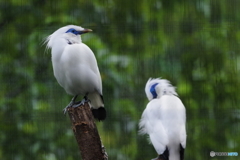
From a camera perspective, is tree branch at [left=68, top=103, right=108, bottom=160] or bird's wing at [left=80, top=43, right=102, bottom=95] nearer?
tree branch at [left=68, top=103, right=108, bottom=160]

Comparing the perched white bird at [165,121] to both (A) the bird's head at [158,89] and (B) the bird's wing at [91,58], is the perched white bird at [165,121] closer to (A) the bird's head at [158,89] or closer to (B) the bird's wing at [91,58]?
(A) the bird's head at [158,89]

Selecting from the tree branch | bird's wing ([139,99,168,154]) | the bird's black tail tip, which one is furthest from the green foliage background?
the tree branch

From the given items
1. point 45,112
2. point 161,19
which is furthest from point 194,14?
point 45,112

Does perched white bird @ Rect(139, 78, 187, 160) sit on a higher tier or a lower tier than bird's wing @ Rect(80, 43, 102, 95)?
lower

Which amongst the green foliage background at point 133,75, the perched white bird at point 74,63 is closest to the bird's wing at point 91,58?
the perched white bird at point 74,63

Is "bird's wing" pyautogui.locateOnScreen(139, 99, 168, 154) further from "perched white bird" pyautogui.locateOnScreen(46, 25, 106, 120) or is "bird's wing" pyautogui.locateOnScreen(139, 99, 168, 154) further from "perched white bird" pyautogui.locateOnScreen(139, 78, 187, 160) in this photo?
"perched white bird" pyautogui.locateOnScreen(46, 25, 106, 120)

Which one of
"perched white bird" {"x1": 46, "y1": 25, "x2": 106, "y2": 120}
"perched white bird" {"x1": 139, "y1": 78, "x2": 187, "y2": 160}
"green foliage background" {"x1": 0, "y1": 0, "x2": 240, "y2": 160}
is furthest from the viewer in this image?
"green foliage background" {"x1": 0, "y1": 0, "x2": 240, "y2": 160}

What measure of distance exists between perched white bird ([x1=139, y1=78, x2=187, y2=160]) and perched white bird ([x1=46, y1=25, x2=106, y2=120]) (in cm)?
28

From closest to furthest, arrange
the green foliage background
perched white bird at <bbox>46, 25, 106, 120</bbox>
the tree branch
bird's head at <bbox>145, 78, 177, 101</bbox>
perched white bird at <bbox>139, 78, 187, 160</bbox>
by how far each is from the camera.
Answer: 1. the tree branch
2. perched white bird at <bbox>139, 78, 187, 160</bbox>
3. perched white bird at <bbox>46, 25, 106, 120</bbox>
4. bird's head at <bbox>145, 78, 177, 101</bbox>
5. the green foliage background

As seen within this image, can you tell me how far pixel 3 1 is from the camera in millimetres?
3021

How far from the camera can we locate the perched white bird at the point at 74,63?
2289mm

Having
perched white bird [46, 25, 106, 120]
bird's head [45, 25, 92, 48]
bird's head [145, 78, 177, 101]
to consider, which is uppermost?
→ bird's head [45, 25, 92, 48]

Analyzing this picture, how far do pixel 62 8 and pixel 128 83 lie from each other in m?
0.63

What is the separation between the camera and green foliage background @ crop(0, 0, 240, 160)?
9.04ft
